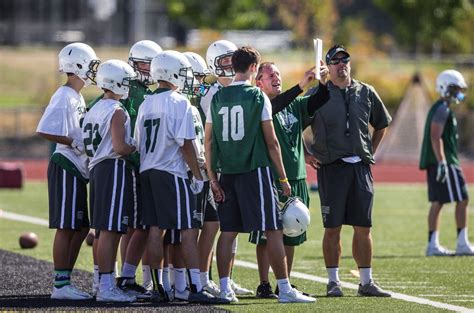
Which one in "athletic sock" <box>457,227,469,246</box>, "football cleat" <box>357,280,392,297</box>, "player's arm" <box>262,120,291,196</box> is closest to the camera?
"player's arm" <box>262,120,291,196</box>

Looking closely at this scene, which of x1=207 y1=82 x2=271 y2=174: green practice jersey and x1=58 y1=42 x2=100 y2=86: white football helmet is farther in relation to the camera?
x1=58 y1=42 x2=100 y2=86: white football helmet

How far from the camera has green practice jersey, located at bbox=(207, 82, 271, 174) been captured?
9797mm

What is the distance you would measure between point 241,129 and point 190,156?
0.46 m

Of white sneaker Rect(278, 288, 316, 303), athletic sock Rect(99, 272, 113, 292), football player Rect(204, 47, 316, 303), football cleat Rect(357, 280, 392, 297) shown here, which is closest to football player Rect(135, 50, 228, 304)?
football player Rect(204, 47, 316, 303)

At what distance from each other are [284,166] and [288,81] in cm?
2558

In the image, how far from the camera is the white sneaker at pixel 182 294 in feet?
32.8

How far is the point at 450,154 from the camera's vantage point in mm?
14039

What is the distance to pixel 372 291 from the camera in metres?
10.4

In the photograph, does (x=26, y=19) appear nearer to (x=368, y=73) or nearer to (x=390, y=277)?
(x=368, y=73)

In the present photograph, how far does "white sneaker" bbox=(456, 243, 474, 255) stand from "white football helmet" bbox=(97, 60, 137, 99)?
5.18 meters

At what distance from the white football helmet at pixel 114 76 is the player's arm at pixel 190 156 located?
2.50 feet

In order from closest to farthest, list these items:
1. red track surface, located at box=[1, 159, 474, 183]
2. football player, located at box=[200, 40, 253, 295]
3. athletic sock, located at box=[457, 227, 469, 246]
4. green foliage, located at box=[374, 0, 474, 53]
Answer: football player, located at box=[200, 40, 253, 295], athletic sock, located at box=[457, 227, 469, 246], red track surface, located at box=[1, 159, 474, 183], green foliage, located at box=[374, 0, 474, 53]

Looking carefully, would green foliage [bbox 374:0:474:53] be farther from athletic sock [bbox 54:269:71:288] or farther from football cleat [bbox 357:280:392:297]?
athletic sock [bbox 54:269:71:288]

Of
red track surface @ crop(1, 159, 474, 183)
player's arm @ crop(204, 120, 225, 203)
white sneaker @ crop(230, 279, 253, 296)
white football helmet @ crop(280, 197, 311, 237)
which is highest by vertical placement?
player's arm @ crop(204, 120, 225, 203)
